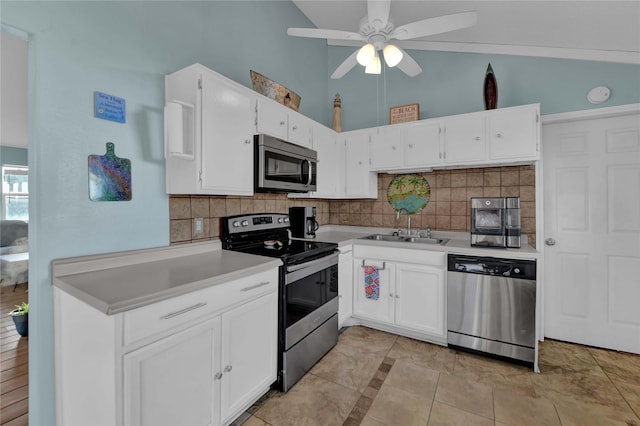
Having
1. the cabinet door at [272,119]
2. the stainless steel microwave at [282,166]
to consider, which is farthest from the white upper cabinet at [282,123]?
the stainless steel microwave at [282,166]

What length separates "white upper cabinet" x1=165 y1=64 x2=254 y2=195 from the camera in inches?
67.1

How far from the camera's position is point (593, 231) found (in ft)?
8.24

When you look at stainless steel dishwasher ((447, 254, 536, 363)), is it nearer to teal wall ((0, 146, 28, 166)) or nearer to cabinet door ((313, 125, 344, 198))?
cabinet door ((313, 125, 344, 198))

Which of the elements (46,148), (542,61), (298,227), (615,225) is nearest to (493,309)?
(615,225)

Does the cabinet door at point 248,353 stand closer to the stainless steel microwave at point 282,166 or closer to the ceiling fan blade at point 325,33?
the stainless steel microwave at point 282,166

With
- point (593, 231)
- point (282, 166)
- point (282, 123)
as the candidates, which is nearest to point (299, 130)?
point (282, 123)

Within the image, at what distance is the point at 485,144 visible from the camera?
2.51 meters

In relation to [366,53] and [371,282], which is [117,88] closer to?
[366,53]

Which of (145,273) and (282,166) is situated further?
(282,166)

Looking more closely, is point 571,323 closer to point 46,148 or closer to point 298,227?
point 298,227

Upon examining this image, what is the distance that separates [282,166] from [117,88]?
115 cm

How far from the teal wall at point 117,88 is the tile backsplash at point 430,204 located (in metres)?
0.24

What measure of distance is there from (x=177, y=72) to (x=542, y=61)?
307 cm

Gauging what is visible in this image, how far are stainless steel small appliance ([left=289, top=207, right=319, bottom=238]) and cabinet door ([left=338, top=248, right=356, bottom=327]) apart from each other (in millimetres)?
421
